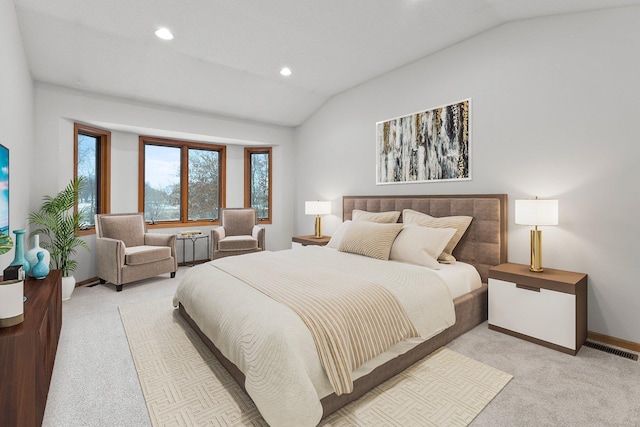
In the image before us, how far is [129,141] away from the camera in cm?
492

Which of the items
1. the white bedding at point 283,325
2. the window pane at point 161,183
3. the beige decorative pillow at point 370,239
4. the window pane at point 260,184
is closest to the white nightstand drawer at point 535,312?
the white bedding at point 283,325

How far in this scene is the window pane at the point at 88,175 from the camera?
435 cm

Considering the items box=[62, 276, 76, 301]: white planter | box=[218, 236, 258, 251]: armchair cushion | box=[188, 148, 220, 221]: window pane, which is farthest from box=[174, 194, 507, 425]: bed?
box=[188, 148, 220, 221]: window pane

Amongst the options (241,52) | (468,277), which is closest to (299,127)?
(241,52)

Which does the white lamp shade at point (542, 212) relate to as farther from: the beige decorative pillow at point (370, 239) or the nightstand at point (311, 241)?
the nightstand at point (311, 241)

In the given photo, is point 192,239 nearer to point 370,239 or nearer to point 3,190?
point 3,190

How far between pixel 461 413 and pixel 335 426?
2.28 feet

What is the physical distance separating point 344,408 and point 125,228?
4119 millimetres

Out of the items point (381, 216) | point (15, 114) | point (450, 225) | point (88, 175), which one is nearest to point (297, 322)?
point (450, 225)

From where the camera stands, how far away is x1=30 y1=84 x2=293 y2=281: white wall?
12.4 feet

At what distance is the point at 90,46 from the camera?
3.28m

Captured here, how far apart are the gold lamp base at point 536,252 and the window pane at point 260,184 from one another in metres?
4.59

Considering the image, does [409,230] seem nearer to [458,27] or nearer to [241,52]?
[458,27]

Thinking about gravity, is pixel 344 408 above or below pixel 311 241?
below
